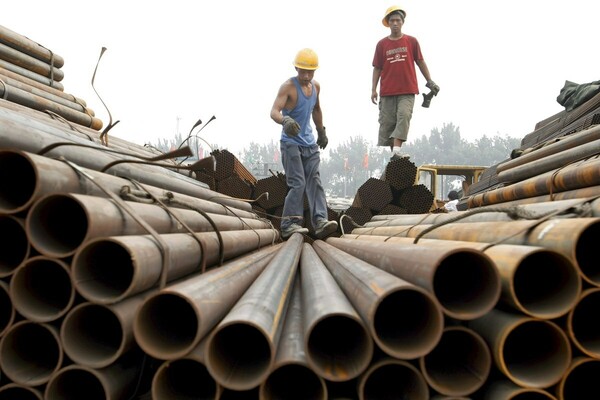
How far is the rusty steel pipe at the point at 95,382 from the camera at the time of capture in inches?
61.0

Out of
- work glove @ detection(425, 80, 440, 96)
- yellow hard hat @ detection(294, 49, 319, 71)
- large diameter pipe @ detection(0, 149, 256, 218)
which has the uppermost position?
work glove @ detection(425, 80, 440, 96)

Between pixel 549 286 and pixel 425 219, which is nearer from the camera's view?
pixel 549 286

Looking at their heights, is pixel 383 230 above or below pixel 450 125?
below

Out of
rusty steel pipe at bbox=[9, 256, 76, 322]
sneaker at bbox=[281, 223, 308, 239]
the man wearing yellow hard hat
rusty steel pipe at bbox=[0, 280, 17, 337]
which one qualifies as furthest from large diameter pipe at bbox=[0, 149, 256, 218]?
sneaker at bbox=[281, 223, 308, 239]

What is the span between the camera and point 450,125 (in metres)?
72.1

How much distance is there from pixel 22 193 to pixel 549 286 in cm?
197

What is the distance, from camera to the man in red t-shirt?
250 inches

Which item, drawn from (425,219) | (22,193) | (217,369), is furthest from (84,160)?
(425,219)

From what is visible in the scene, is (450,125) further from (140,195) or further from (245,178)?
(140,195)

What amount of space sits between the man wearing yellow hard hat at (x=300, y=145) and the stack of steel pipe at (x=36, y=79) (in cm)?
216

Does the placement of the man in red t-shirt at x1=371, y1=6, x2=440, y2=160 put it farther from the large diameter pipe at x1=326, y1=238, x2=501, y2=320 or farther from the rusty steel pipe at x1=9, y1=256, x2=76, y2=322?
the rusty steel pipe at x1=9, y1=256, x2=76, y2=322

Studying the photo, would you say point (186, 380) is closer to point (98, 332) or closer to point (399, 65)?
point (98, 332)

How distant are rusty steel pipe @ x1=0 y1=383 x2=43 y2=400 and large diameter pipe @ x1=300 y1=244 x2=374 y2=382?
3.19ft

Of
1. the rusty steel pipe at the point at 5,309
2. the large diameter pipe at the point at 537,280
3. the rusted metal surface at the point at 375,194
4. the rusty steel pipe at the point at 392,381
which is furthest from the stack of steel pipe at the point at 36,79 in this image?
the large diameter pipe at the point at 537,280
